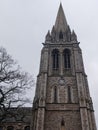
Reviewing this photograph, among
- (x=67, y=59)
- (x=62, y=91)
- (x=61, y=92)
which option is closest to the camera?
(x=61, y=92)

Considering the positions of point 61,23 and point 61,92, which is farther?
point 61,23

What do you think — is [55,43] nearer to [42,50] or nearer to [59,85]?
[42,50]

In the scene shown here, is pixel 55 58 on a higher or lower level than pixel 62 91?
higher

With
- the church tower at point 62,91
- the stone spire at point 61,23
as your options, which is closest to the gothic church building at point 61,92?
the church tower at point 62,91

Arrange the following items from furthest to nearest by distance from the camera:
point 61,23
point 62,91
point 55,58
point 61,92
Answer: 1. point 61,23
2. point 55,58
3. point 62,91
4. point 61,92

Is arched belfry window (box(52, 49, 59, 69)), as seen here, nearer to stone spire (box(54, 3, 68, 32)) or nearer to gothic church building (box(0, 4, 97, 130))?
gothic church building (box(0, 4, 97, 130))

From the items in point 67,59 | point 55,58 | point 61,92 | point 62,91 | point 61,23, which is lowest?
point 61,92

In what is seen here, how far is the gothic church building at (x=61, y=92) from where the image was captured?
2797 cm

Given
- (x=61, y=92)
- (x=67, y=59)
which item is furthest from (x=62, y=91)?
(x=67, y=59)

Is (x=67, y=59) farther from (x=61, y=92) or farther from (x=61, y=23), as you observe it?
(x=61, y=23)

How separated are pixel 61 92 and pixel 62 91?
264 millimetres

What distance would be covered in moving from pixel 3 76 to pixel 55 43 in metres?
23.5

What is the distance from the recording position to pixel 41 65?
3553 cm

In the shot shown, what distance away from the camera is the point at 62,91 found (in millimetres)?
31719
